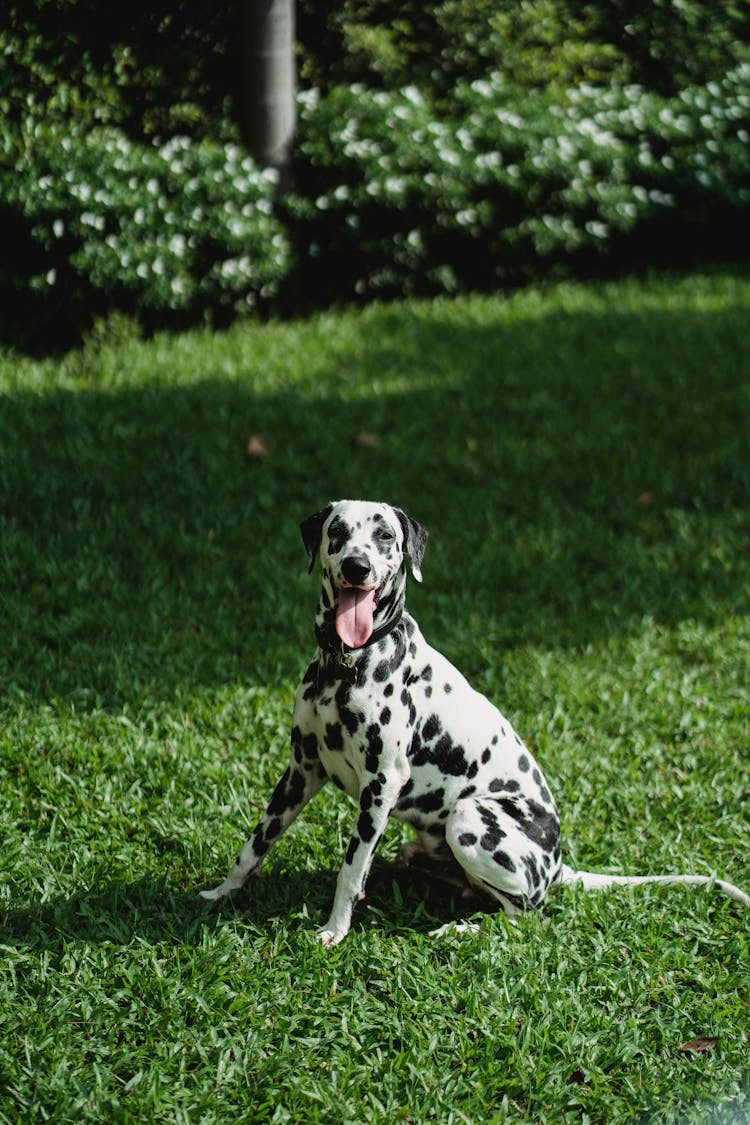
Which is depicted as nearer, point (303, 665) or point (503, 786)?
point (503, 786)

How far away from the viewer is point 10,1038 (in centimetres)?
323

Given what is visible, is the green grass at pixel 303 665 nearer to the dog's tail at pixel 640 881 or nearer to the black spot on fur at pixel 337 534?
the dog's tail at pixel 640 881

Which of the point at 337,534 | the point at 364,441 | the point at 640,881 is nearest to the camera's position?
the point at 337,534

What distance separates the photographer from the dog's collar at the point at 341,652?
344cm

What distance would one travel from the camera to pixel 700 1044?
135 inches

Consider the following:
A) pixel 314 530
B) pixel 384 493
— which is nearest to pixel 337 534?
pixel 314 530

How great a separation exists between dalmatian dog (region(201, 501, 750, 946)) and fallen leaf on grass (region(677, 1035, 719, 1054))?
60 centimetres

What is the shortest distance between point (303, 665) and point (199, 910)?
61.3 inches


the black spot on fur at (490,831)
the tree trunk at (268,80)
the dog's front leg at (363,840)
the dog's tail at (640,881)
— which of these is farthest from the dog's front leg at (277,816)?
the tree trunk at (268,80)

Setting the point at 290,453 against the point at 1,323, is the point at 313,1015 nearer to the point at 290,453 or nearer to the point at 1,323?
the point at 290,453

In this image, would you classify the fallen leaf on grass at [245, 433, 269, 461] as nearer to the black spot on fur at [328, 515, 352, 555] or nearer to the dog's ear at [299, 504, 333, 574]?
the dog's ear at [299, 504, 333, 574]

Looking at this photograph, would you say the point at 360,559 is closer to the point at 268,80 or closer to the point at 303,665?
the point at 303,665

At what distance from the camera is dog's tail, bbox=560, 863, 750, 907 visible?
3.93m

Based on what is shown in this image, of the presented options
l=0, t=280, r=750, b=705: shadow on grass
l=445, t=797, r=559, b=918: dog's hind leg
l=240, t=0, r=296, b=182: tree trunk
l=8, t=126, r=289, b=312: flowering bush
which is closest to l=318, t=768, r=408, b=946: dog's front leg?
l=445, t=797, r=559, b=918: dog's hind leg
